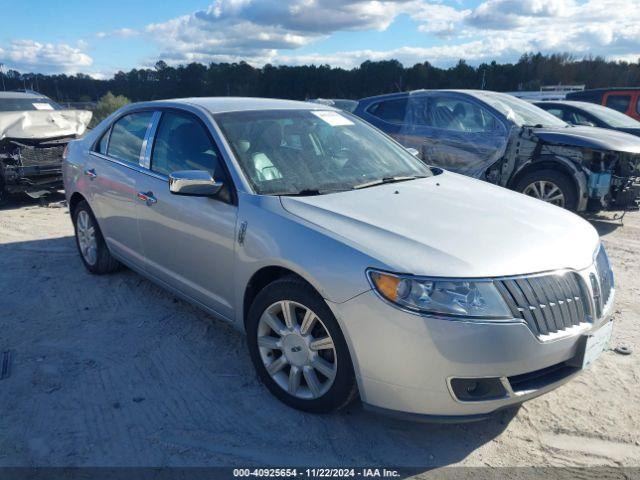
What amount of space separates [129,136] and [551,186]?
17.4 ft

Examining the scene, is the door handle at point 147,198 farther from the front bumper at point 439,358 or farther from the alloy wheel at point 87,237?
the front bumper at point 439,358

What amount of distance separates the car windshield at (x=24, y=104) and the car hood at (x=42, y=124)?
19 centimetres

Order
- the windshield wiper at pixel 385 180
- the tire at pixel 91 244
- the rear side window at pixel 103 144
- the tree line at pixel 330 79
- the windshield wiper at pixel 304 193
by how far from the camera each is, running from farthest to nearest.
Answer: the tree line at pixel 330 79, the tire at pixel 91 244, the rear side window at pixel 103 144, the windshield wiper at pixel 385 180, the windshield wiper at pixel 304 193

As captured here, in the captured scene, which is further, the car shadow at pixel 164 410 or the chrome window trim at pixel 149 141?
the chrome window trim at pixel 149 141

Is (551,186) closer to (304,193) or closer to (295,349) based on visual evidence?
(304,193)

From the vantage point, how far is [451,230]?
269 centimetres

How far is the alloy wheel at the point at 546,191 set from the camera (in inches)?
267

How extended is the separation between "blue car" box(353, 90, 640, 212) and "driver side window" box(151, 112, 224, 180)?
4707mm

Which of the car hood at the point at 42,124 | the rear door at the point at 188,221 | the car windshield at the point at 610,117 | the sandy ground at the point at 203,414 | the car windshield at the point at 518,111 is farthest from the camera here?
the car windshield at the point at 610,117

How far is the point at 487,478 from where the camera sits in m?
2.42

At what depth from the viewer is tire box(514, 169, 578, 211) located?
6699 mm

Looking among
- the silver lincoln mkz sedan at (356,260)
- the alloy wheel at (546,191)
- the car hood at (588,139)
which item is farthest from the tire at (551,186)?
the silver lincoln mkz sedan at (356,260)

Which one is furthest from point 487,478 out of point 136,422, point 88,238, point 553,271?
point 88,238

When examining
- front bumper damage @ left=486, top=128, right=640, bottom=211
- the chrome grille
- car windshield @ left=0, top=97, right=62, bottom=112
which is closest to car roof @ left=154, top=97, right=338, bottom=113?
the chrome grille
